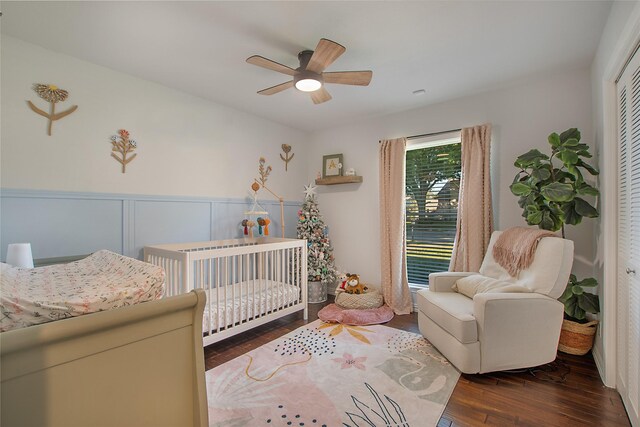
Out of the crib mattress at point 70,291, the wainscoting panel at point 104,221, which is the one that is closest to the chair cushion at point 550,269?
the crib mattress at point 70,291

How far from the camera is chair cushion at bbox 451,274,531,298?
2.17 m

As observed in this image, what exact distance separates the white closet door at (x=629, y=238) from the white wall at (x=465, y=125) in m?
0.89

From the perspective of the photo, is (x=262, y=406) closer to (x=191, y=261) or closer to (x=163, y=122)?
(x=191, y=261)

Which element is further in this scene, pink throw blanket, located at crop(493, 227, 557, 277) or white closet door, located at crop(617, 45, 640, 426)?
pink throw blanket, located at crop(493, 227, 557, 277)

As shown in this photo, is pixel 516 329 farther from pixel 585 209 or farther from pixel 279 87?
pixel 279 87

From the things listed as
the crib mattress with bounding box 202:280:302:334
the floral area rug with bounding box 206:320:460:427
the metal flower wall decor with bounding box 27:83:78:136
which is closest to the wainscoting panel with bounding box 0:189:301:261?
the metal flower wall decor with bounding box 27:83:78:136

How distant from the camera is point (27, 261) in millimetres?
1896

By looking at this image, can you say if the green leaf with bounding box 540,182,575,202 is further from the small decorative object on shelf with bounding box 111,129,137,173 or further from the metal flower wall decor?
the metal flower wall decor

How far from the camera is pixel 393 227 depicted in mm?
3545

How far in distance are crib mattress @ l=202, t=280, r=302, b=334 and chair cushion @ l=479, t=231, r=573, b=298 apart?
210 cm

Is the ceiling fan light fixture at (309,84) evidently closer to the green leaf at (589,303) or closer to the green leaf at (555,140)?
the green leaf at (555,140)

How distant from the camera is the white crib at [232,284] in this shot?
2301mm

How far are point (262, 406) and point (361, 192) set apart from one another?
2816mm

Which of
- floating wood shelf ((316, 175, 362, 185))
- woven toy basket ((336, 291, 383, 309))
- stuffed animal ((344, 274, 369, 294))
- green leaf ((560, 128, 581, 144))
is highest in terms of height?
green leaf ((560, 128, 581, 144))
